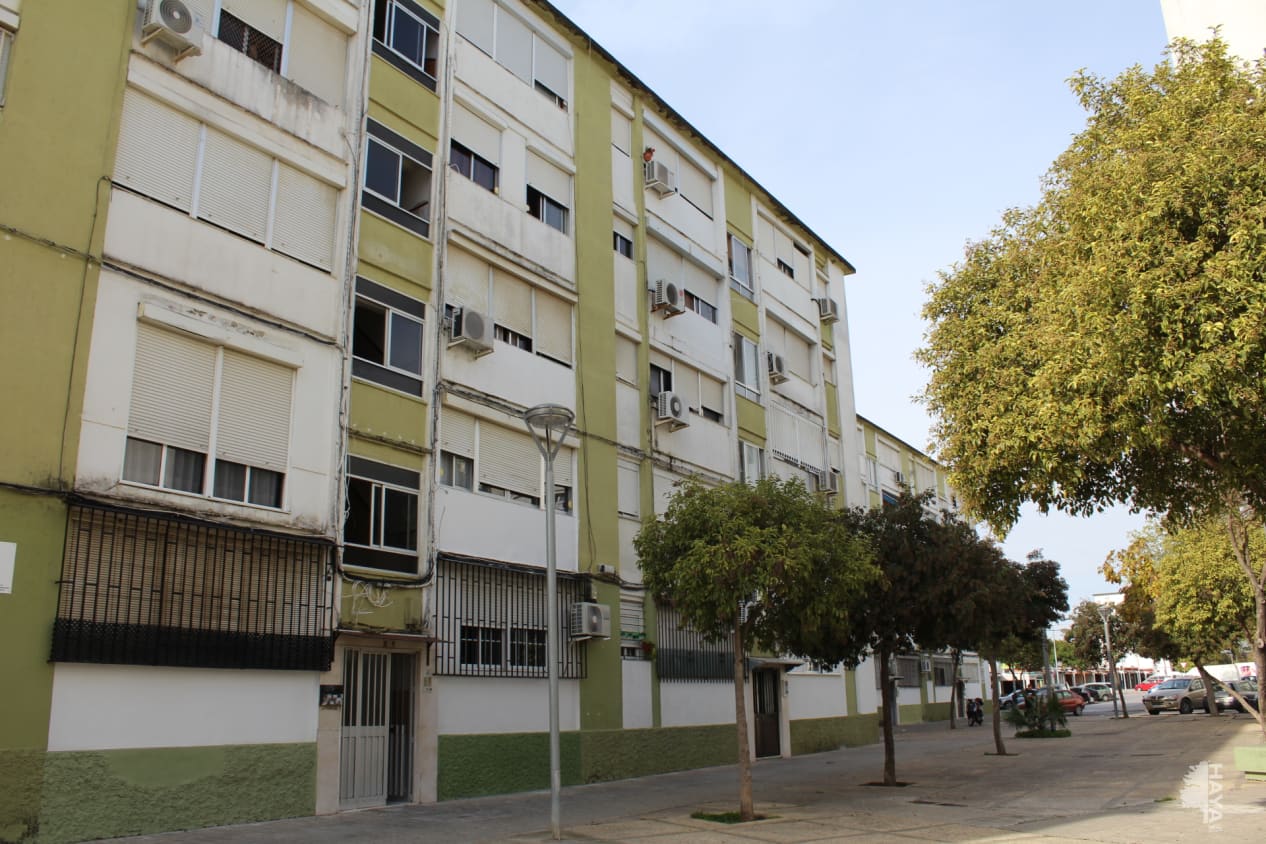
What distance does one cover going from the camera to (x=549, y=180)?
1994 cm

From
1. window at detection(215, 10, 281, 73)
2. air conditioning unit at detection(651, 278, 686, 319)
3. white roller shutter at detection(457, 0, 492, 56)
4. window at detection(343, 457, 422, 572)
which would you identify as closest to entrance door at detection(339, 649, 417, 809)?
window at detection(343, 457, 422, 572)

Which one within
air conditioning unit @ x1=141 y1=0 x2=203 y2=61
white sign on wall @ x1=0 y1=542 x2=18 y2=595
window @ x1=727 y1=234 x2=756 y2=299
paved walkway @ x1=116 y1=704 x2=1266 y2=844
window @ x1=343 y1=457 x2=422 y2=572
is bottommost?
paved walkway @ x1=116 y1=704 x2=1266 y2=844

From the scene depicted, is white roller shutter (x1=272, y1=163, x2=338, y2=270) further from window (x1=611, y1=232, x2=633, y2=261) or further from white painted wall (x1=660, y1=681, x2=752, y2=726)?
white painted wall (x1=660, y1=681, x2=752, y2=726)

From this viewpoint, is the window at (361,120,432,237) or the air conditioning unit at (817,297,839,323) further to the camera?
the air conditioning unit at (817,297,839,323)

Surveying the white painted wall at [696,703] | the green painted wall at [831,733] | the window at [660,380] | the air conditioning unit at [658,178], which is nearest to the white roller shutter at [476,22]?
the air conditioning unit at [658,178]

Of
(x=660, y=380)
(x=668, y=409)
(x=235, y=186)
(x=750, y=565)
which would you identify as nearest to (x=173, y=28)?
(x=235, y=186)

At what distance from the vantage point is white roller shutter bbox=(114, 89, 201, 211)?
12.5 meters

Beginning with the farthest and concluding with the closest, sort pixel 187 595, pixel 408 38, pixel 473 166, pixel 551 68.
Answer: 1. pixel 551 68
2. pixel 473 166
3. pixel 408 38
4. pixel 187 595

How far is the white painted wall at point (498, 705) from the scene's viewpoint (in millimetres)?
15156

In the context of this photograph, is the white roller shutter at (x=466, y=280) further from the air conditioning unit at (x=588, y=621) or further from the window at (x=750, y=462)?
the window at (x=750, y=462)

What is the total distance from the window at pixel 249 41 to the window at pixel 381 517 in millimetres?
6099

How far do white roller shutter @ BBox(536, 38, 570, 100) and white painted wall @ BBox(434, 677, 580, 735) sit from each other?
39.6 ft

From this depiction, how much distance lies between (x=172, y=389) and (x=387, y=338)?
12.2 ft

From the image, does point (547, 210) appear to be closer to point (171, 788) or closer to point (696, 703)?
point (696, 703)
